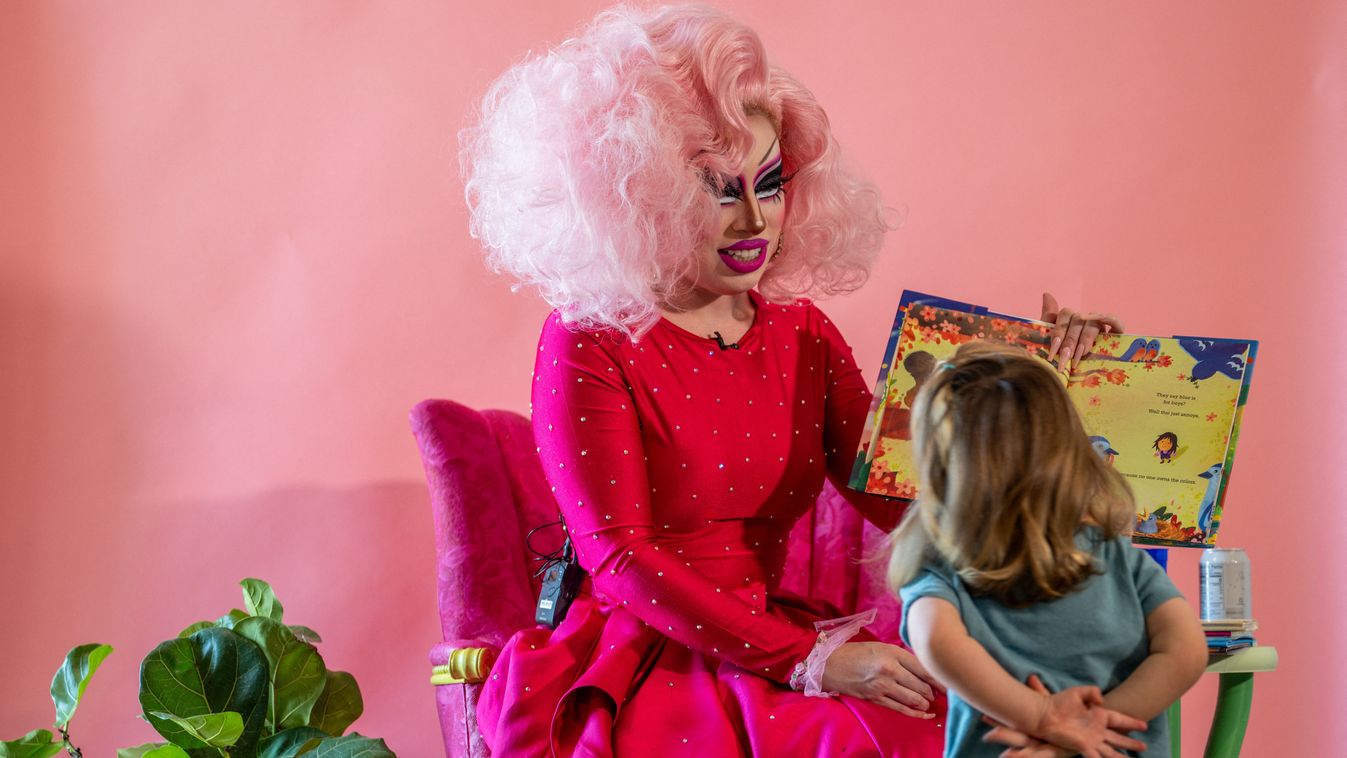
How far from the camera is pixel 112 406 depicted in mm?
2504

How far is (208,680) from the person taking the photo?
6.40ft

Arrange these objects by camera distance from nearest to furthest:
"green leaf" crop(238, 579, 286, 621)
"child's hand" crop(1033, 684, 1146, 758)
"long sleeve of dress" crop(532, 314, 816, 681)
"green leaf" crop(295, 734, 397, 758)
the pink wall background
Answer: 1. "child's hand" crop(1033, 684, 1146, 758)
2. "long sleeve of dress" crop(532, 314, 816, 681)
3. "green leaf" crop(295, 734, 397, 758)
4. "green leaf" crop(238, 579, 286, 621)
5. the pink wall background

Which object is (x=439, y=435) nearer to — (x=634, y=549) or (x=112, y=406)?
(x=634, y=549)

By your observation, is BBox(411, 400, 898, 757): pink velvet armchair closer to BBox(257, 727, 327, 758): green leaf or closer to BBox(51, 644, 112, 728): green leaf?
BBox(257, 727, 327, 758): green leaf

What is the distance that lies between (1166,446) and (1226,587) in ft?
0.66

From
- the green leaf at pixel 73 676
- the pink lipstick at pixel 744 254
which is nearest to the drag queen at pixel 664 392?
the pink lipstick at pixel 744 254

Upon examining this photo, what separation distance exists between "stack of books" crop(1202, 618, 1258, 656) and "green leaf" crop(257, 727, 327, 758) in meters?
1.31

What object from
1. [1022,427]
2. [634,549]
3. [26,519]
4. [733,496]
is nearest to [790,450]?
[733,496]

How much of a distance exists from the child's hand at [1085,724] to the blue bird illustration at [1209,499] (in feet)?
1.77

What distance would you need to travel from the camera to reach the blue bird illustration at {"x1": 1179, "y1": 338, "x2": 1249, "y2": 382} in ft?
5.64

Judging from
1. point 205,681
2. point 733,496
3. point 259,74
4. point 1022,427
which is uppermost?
point 259,74

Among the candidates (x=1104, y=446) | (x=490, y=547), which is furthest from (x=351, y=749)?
(x=1104, y=446)

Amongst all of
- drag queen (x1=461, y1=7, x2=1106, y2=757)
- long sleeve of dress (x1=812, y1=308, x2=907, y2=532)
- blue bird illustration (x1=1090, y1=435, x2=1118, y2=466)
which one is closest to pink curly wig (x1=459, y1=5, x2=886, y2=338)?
drag queen (x1=461, y1=7, x2=1106, y2=757)

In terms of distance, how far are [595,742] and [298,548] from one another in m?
1.19
